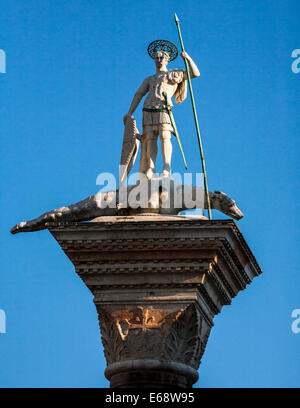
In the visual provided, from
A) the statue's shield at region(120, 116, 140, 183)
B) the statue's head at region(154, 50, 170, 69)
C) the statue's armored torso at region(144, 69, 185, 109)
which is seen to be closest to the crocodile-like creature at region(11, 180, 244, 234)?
the statue's shield at region(120, 116, 140, 183)

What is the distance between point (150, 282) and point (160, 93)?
14.9 ft

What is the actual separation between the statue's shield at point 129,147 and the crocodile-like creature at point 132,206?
66 cm

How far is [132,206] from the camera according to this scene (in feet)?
73.0

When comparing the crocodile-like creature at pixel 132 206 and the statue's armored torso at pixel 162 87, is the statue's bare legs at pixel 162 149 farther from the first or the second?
the statue's armored torso at pixel 162 87

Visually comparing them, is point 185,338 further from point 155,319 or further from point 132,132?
point 132,132

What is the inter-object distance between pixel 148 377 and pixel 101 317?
5.21ft

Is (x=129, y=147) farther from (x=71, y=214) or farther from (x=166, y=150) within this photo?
(x=71, y=214)

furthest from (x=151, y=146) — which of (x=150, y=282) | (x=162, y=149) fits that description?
(x=150, y=282)

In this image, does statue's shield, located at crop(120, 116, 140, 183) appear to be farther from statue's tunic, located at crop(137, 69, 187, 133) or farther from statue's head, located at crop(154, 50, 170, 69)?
statue's head, located at crop(154, 50, 170, 69)

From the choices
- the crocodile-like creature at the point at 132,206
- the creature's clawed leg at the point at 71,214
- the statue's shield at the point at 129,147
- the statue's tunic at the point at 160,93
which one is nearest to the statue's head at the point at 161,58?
the statue's tunic at the point at 160,93

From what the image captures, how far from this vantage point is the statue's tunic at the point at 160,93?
918 inches

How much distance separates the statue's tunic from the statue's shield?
0.86 ft
